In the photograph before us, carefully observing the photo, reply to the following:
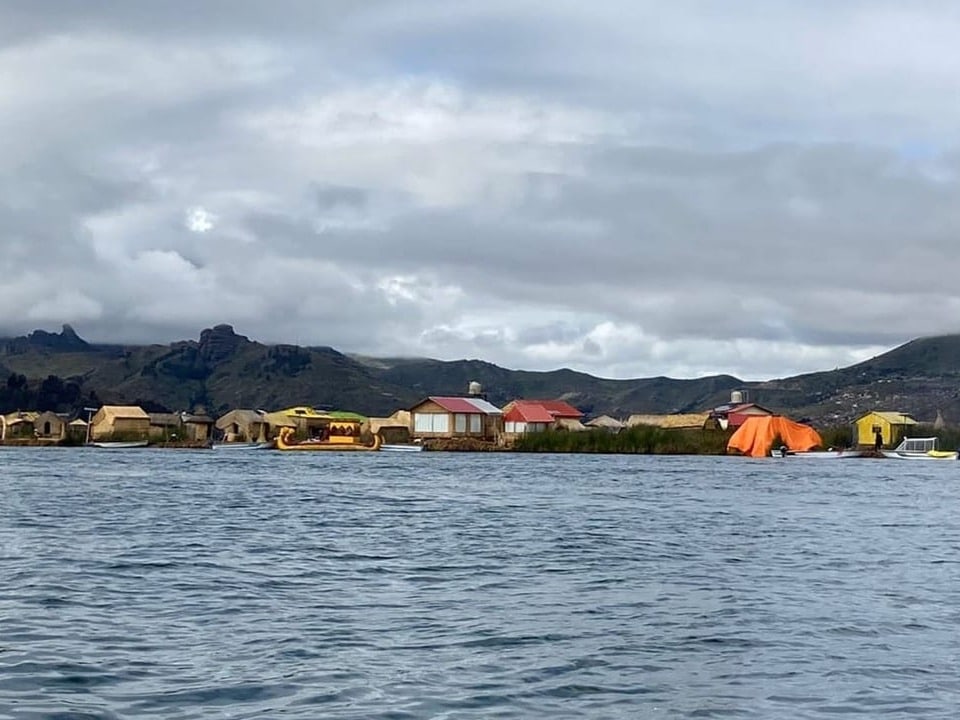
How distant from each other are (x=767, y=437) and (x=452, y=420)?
35.7 metres

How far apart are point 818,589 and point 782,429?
113416mm

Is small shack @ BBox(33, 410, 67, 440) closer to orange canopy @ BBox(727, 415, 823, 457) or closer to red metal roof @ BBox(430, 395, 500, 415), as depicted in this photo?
red metal roof @ BBox(430, 395, 500, 415)

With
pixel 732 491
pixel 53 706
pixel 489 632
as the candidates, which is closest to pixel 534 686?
pixel 489 632

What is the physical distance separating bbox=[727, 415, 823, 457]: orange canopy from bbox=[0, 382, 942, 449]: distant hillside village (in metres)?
6.59

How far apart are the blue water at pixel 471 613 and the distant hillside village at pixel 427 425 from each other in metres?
101

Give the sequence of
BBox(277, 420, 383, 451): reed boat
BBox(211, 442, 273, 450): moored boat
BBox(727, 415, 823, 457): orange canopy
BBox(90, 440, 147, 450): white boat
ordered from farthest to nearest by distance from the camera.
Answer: BBox(90, 440, 147, 450): white boat
BBox(211, 442, 273, 450): moored boat
BBox(277, 420, 383, 451): reed boat
BBox(727, 415, 823, 457): orange canopy

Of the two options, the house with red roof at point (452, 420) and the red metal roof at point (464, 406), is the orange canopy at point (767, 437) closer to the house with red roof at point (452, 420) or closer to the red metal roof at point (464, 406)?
the house with red roof at point (452, 420)

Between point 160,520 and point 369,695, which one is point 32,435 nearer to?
point 160,520

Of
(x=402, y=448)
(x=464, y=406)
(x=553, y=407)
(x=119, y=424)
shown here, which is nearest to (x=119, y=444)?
(x=119, y=424)

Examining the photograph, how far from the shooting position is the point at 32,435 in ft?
616

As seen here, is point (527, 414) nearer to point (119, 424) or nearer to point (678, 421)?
point (678, 421)

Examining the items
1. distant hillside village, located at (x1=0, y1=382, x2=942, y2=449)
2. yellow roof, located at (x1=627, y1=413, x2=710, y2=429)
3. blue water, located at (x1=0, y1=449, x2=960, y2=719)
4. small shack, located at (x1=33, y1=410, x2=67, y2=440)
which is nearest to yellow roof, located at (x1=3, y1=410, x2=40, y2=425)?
distant hillside village, located at (x1=0, y1=382, x2=942, y2=449)

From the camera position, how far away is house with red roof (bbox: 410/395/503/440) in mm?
149375

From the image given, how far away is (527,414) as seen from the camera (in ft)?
506
